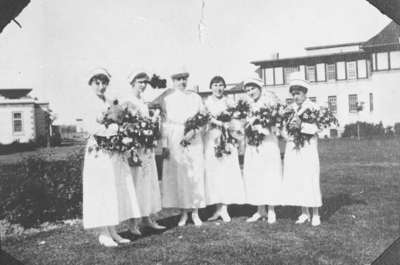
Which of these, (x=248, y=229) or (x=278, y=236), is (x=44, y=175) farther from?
(x=278, y=236)

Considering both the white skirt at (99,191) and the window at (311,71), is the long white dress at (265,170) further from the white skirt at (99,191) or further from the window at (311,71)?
the window at (311,71)

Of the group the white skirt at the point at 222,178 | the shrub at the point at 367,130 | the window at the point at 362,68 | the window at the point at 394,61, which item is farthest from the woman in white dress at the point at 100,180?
the window at the point at 362,68

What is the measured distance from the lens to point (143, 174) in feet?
22.1

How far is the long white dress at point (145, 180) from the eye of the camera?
666cm

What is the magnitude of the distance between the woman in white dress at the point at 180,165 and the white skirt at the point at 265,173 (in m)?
0.89

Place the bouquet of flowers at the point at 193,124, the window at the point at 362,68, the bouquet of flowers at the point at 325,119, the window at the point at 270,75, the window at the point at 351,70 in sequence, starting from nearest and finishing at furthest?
the bouquet of flowers at the point at 325,119 → the bouquet of flowers at the point at 193,124 → the window at the point at 362,68 → the window at the point at 351,70 → the window at the point at 270,75

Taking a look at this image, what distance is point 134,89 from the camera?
6816 millimetres

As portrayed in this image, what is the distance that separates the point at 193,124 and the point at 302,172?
6.64 feet

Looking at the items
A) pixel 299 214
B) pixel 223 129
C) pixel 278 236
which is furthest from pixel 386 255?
pixel 223 129

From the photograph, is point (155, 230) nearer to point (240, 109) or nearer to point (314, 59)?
point (240, 109)

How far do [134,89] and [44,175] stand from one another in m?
2.83

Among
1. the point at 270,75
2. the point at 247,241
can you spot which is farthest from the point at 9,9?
the point at 270,75

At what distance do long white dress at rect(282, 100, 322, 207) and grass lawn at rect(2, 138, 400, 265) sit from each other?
1.49ft

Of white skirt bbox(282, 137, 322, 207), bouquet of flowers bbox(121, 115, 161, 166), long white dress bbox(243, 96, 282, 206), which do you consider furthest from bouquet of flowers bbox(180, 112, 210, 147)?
white skirt bbox(282, 137, 322, 207)
